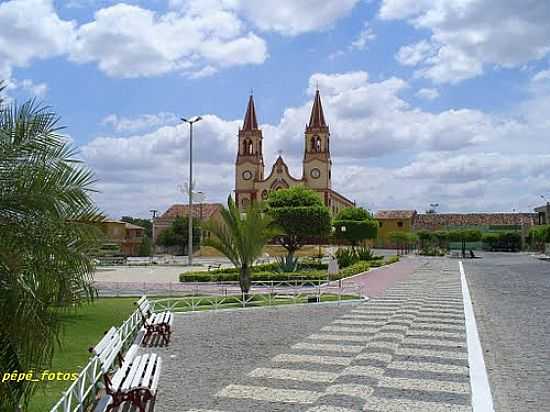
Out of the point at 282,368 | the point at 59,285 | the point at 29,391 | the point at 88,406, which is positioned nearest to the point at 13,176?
the point at 59,285

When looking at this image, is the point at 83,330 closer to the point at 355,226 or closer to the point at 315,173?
the point at 355,226

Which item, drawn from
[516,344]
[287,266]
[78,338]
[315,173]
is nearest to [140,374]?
[78,338]

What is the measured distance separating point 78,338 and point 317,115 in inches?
2989

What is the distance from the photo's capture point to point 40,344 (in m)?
3.62

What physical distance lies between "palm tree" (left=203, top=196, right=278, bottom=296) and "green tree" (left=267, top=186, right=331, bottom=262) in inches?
506

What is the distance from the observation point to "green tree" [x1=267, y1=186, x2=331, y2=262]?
3105 centimetres

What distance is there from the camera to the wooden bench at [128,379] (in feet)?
17.2

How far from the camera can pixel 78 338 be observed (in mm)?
10250

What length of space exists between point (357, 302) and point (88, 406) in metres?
11.1

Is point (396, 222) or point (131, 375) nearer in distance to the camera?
point (131, 375)

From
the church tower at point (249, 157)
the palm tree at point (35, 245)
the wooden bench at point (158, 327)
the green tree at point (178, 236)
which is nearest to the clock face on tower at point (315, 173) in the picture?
the church tower at point (249, 157)

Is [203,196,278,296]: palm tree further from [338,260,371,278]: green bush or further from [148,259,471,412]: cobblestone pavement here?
[338,260,371,278]: green bush

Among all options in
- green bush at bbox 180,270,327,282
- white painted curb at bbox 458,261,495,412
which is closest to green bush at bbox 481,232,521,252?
green bush at bbox 180,270,327,282

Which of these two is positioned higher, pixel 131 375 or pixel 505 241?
pixel 505 241
